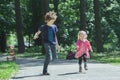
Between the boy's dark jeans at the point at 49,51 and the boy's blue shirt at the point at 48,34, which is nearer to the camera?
the boy's dark jeans at the point at 49,51

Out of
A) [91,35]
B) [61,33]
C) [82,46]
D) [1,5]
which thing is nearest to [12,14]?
[1,5]

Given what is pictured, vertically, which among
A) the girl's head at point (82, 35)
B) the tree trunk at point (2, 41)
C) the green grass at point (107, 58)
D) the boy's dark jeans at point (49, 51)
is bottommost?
the tree trunk at point (2, 41)

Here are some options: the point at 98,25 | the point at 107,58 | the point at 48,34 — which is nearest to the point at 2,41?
the point at 98,25

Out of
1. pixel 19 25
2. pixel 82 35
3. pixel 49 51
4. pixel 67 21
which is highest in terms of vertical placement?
pixel 82 35

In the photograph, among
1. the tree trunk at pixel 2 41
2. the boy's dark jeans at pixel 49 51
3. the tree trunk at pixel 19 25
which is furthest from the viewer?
the tree trunk at pixel 2 41

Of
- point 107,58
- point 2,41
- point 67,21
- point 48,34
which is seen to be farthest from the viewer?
point 67,21

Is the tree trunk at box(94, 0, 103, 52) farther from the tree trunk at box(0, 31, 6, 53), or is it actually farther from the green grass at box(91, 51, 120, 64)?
the tree trunk at box(0, 31, 6, 53)

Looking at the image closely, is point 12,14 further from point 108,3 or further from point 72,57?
point 72,57

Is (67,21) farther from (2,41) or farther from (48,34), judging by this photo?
(48,34)

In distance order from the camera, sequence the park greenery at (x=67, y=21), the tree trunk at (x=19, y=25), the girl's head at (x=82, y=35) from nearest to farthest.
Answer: the girl's head at (x=82, y=35), the tree trunk at (x=19, y=25), the park greenery at (x=67, y=21)

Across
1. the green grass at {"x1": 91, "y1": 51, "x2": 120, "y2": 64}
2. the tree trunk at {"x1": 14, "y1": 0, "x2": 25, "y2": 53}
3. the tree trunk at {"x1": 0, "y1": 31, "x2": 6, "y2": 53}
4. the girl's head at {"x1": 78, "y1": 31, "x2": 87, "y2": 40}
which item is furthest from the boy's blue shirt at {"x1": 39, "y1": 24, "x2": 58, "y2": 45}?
the tree trunk at {"x1": 0, "y1": 31, "x2": 6, "y2": 53}

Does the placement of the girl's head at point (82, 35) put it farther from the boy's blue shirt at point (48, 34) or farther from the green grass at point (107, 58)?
the green grass at point (107, 58)

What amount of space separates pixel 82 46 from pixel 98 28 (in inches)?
798

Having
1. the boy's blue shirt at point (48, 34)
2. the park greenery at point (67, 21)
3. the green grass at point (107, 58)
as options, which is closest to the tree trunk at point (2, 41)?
the park greenery at point (67, 21)
